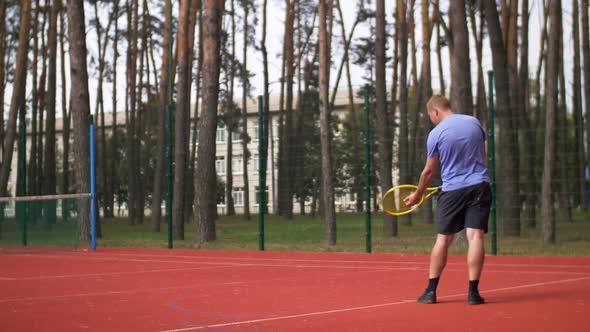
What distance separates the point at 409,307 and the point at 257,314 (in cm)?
126

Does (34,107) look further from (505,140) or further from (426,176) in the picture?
(426,176)

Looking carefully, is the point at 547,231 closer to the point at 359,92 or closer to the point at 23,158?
the point at 23,158

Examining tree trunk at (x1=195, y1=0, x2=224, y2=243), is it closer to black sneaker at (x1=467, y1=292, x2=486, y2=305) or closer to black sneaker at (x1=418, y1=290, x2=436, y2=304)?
black sneaker at (x1=418, y1=290, x2=436, y2=304)

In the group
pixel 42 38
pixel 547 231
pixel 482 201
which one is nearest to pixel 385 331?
pixel 482 201

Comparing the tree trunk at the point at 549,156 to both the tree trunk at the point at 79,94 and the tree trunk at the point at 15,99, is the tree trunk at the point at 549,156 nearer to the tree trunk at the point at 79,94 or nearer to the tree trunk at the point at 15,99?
the tree trunk at the point at 79,94

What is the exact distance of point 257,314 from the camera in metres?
7.02

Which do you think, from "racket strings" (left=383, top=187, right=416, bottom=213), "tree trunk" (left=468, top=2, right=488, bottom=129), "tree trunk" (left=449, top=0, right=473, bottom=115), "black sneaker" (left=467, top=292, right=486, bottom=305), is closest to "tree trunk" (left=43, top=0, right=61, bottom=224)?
"tree trunk" (left=468, top=2, right=488, bottom=129)

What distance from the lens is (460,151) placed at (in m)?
7.48

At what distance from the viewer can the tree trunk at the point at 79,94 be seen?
2203cm

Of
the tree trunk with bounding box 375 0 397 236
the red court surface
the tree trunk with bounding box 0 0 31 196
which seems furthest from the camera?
the tree trunk with bounding box 0 0 31 196

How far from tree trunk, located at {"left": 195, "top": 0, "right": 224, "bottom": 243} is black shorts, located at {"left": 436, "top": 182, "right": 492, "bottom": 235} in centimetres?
1330

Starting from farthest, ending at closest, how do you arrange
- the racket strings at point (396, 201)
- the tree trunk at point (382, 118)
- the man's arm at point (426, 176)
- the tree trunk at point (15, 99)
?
the tree trunk at point (15, 99) → the tree trunk at point (382, 118) → the racket strings at point (396, 201) → the man's arm at point (426, 176)

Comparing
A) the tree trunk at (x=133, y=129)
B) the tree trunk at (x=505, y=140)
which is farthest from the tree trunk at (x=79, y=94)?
the tree trunk at (x=133, y=129)

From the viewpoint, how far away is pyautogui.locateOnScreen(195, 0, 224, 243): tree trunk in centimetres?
2055
